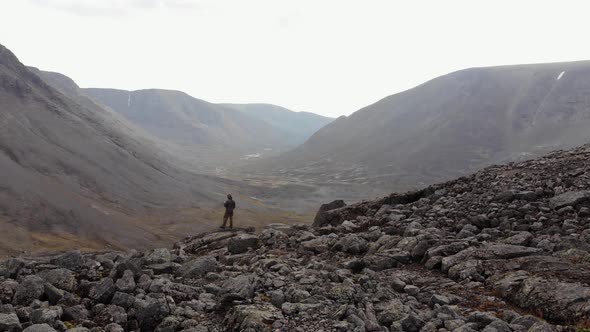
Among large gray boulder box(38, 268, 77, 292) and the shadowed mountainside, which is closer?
large gray boulder box(38, 268, 77, 292)

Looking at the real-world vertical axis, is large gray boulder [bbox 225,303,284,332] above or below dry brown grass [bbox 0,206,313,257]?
above

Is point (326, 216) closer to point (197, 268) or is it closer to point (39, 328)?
point (197, 268)

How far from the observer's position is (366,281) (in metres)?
9.14

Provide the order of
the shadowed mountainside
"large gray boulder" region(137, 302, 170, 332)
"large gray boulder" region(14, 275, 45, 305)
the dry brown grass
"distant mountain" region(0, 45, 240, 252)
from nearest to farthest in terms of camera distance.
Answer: "large gray boulder" region(137, 302, 170, 332), "large gray boulder" region(14, 275, 45, 305), the dry brown grass, "distant mountain" region(0, 45, 240, 252), the shadowed mountainside

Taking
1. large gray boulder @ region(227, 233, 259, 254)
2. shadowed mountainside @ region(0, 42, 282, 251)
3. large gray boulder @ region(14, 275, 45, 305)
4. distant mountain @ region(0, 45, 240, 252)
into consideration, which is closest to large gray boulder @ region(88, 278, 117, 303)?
large gray boulder @ region(14, 275, 45, 305)

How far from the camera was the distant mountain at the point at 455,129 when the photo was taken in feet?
429

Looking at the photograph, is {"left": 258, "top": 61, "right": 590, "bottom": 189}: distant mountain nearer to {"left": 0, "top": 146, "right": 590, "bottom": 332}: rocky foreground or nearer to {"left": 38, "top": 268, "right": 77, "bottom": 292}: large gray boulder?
{"left": 0, "top": 146, "right": 590, "bottom": 332}: rocky foreground

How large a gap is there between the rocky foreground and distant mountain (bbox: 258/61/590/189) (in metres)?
106

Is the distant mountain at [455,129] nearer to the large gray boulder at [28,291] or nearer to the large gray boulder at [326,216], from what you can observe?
the large gray boulder at [326,216]

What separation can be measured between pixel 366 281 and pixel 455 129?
15621 cm

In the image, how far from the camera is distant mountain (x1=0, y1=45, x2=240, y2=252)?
49.4 metres

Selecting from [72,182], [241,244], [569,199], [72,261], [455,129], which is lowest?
[72,182]

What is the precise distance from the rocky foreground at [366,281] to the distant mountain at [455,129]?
10600 centimetres

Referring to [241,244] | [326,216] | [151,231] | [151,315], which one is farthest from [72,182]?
[151,315]
